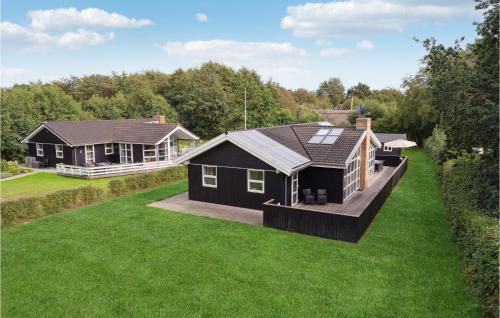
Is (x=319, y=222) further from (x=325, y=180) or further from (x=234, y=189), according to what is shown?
(x=234, y=189)

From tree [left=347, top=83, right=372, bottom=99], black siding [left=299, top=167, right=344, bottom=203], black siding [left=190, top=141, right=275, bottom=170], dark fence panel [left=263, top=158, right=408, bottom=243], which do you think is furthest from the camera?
tree [left=347, top=83, right=372, bottom=99]

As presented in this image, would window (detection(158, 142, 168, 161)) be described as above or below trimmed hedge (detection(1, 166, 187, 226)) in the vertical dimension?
above

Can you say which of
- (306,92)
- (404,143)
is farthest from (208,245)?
(306,92)

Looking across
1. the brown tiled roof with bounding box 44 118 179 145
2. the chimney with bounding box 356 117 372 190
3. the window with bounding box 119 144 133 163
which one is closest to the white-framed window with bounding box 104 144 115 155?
the brown tiled roof with bounding box 44 118 179 145

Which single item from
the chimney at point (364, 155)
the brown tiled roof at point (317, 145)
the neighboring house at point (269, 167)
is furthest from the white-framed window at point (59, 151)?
the chimney at point (364, 155)

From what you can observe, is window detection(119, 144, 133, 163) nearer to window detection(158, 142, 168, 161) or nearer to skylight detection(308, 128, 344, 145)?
window detection(158, 142, 168, 161)

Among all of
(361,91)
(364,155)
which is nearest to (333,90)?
(361,91)

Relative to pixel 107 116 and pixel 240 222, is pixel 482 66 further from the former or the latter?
pixel 107 116
